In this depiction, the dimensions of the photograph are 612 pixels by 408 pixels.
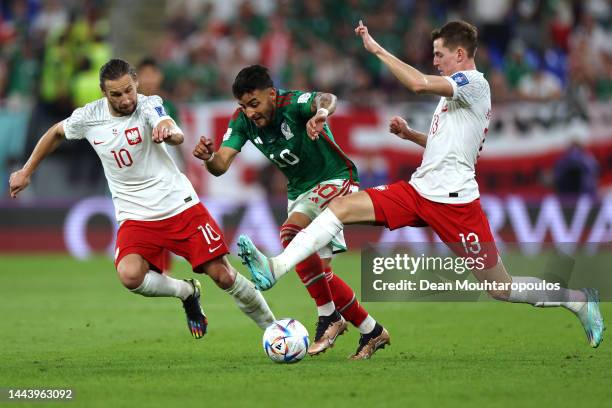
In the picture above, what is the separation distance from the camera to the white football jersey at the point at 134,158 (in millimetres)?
8414

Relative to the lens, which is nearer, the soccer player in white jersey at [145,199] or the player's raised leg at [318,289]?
the soccer player in white jersey at [145,199]

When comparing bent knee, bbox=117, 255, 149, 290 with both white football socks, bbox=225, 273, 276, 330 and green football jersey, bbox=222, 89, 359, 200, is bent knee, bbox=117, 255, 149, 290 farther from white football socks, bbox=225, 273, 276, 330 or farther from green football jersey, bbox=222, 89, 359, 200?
green football jersey, bbox=222, 89, 359, 200

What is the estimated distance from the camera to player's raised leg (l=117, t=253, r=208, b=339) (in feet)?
27.1

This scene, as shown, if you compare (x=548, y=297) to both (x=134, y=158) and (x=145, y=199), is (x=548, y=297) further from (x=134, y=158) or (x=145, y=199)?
(x=134, y=158)

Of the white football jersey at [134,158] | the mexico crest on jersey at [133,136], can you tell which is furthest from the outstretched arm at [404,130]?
the mexico crest on jersey at [133,136]

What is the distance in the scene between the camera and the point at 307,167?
8766 millimetres

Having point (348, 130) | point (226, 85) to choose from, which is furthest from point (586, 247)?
point (226, 85)

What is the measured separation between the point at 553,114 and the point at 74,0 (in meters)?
9.41

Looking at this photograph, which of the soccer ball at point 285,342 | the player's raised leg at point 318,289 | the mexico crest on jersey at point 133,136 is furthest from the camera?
the player's raised leg at point 318,289

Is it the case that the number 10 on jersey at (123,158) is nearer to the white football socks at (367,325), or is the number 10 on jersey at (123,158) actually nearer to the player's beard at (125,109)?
the player's beard at (125,109)

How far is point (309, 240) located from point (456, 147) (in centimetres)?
130

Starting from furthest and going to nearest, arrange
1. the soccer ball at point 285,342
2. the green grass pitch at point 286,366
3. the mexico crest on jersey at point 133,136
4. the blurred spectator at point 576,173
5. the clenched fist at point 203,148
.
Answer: the blurred spectator at point 576,173 → the mexico crest on jersey at point 133,136 → the soccer ball at point 285,342 → the clenched fist at point 203,148 → the green grass pitch at point 286,366

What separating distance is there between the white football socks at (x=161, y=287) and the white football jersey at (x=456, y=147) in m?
1.97

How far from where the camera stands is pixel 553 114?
18.5 m
